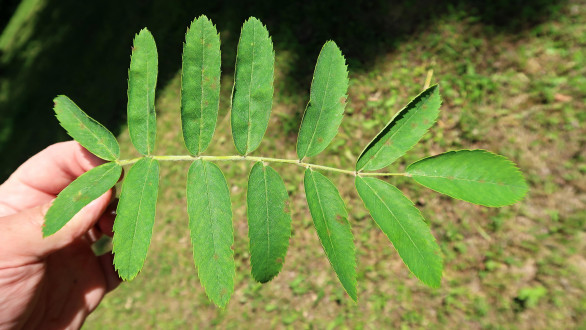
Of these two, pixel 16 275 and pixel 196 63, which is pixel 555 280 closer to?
pixel 196 63

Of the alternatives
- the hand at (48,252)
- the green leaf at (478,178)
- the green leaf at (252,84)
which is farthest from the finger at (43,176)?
the green leaf at (478,178)

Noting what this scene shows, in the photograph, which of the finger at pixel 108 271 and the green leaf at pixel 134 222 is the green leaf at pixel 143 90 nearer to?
the green leaf at pixel 134 222

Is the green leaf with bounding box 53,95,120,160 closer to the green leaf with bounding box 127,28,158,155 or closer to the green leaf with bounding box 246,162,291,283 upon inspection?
the green leaf with bounding box 127,28,158,155

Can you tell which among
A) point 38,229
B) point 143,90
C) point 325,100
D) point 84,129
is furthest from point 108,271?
point 325,100

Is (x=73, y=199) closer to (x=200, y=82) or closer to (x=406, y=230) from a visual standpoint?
(x=200, y=82)

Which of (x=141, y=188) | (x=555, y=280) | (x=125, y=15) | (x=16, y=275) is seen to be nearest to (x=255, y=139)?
(x=141, y=188)

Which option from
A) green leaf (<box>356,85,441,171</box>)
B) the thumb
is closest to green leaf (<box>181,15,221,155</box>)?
green leaf (<box>356,85,441,171</box>)
